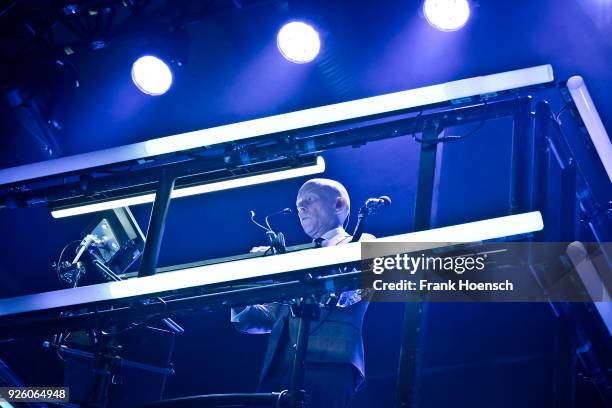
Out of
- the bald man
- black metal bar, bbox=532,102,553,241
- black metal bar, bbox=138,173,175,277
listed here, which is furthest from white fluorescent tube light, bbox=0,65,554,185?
the bald man

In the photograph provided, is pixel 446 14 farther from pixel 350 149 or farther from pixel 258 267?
pixel 258 267

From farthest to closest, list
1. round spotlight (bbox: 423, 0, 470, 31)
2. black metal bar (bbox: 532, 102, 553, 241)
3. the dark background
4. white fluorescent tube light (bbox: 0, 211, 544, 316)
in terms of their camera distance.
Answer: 1. the dark background
2. round spotlight (bbox: 423, 0, 470, 31)
3. black metal bar (bbox: 532, 102, 553, 241)
4. white fluorescent tube light (bbox: 0, 211, 544, 316)

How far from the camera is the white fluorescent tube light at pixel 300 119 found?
2.18m

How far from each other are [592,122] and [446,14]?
2.93 feet

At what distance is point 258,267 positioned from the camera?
205 centimetres

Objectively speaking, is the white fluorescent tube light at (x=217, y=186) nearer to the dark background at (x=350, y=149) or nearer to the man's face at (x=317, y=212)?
Answer: the man's face at (x=317, y=212)

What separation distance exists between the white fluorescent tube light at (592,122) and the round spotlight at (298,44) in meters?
1.27

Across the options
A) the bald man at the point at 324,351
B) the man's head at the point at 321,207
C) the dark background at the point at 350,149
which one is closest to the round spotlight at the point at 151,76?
the dark background at the point at 350,149

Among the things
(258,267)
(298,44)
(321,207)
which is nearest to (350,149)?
(298,44)

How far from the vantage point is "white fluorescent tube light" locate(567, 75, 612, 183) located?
8.59 ft

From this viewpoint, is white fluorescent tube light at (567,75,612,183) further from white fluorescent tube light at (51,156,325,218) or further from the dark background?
white fluorescent tube light at (51,156,325,218)

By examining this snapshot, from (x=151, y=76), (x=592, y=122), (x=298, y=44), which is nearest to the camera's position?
(x=592, y=122)

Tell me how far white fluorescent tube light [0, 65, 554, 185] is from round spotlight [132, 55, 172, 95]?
0.86m

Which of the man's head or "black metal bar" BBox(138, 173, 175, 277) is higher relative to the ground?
the man's head
